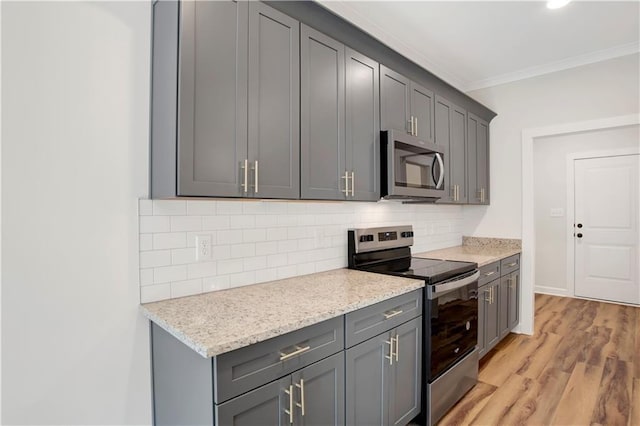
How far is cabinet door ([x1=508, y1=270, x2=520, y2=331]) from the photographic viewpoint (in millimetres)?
3389

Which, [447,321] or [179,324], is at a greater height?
[179,324]

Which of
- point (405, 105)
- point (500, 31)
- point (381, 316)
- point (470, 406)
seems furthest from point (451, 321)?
point (500, 31)

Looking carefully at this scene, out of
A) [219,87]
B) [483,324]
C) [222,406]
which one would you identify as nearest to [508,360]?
[483,324]

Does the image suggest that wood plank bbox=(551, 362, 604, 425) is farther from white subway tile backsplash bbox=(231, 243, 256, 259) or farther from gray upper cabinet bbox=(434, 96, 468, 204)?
white subway tile backsplash bbox=(231, 243, 256, 259)

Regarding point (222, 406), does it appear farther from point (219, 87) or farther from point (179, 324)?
point (219, 87)

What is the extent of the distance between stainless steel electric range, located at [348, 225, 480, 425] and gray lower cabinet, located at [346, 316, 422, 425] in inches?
3.3

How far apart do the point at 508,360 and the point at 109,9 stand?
3.62m

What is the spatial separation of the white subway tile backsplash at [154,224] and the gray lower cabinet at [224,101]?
12 centimetres

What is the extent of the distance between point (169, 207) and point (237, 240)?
0.39m

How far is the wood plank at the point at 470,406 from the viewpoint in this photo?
7.14 ft

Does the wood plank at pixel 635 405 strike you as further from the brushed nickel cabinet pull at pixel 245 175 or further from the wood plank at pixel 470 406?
the brushed nickel cabinet pull at pixel 245 175

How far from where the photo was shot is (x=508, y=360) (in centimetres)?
303

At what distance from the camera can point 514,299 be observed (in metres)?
3.48

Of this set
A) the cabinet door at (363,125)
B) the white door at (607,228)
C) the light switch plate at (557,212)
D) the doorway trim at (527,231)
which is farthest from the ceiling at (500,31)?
the light switch plate at (557,212)
